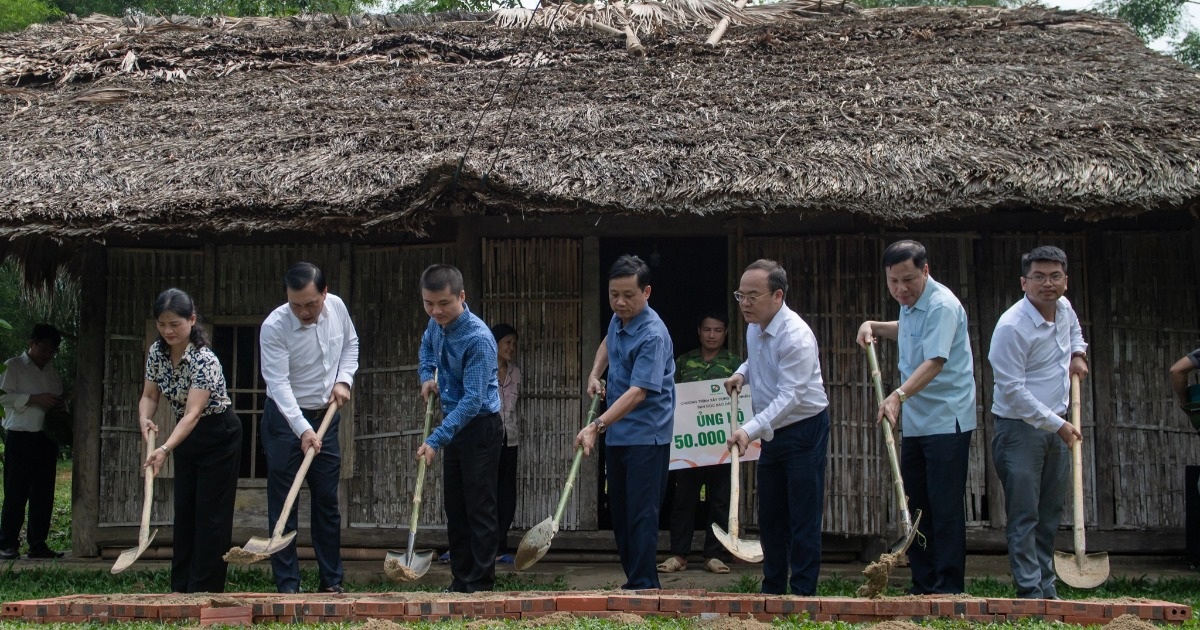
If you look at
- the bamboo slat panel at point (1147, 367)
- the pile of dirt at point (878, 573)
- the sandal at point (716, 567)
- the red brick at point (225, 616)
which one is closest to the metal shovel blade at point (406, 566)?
the red brick at point (225, 616)

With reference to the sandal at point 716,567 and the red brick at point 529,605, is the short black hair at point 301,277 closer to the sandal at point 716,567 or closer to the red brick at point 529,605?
the red brick at point 529,605

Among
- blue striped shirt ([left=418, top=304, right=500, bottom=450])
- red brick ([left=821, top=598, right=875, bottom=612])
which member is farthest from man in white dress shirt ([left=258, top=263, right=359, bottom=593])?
red brick ([left=821, top=598, right=875, bottom=612])

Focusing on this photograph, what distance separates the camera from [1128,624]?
4.75 metres

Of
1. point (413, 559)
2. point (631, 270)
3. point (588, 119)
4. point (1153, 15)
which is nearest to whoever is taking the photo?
point (631, 270)

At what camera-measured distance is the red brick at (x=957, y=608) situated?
500 centimetres

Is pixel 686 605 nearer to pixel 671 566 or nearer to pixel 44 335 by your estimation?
pixel 671 566

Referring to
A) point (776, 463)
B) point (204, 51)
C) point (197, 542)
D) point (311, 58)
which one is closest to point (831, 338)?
point (776, 463)

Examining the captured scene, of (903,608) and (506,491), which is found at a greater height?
(506,491)

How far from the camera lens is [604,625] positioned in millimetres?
5000

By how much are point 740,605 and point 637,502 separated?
99 centimetres

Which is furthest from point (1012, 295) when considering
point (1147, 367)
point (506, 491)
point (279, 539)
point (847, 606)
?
point (279, 539)

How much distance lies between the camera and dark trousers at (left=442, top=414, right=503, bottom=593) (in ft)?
20.6

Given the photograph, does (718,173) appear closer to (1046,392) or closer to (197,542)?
(1046,392)

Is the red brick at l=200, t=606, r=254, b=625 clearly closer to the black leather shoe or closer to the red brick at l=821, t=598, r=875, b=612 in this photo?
the red brick at l=821, t=598, r=875, b=612
